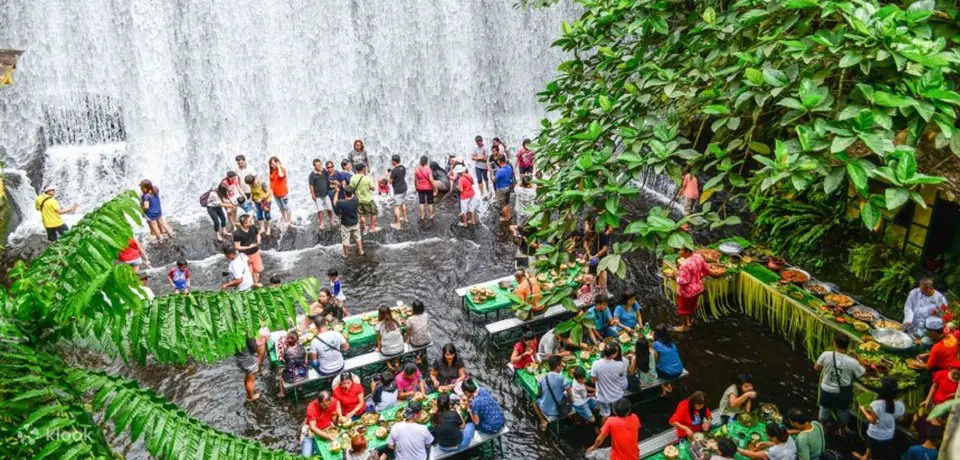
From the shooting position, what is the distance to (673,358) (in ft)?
30.1

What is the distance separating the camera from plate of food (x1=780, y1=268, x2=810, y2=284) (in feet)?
35.4

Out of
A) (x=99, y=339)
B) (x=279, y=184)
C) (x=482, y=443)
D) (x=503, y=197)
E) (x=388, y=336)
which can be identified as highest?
(x=99, y=339)

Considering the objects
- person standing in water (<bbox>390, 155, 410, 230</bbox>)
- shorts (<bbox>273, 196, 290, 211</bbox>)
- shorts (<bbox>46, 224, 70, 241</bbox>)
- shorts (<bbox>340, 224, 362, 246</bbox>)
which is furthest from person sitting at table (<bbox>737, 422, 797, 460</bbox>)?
shorts (<bbox>46, 224, 70, 241</bbox>)

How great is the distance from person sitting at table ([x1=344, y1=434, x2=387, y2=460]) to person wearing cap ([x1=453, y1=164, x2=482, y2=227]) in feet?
25.8

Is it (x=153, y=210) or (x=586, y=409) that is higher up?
(x=153, y=210)

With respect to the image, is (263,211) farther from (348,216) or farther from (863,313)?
(863,313)

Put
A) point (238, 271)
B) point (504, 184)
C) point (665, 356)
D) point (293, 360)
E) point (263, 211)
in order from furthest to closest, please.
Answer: point (504, 184), point (263, 211), point (238, 271), point (293, 360), point (665, 356)

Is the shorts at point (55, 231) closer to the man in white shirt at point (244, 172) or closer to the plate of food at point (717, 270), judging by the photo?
the man in white shirt at point (244, 172)

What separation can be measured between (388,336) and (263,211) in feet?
20.3

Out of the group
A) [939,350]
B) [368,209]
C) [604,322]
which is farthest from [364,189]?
[939,350]

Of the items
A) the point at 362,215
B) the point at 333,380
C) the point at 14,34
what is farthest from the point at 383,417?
the point at 14,34

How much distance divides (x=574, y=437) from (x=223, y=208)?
386 inches

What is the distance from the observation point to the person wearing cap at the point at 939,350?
8.05m

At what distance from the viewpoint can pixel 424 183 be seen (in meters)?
14.9
